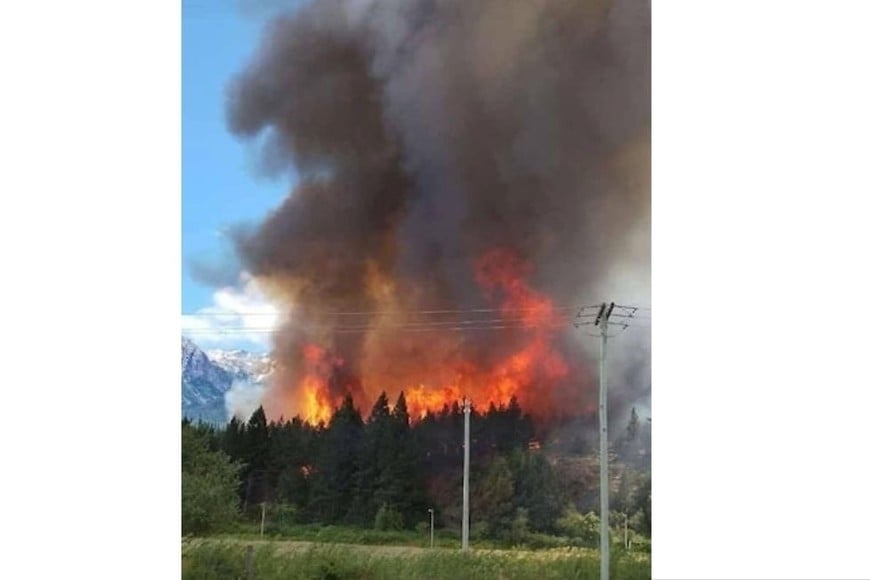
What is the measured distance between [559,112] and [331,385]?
1368 millimetres

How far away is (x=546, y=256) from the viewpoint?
3977mm

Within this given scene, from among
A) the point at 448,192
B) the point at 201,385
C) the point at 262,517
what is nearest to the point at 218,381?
the point at 201,385

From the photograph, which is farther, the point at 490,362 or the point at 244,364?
the point at 244,364

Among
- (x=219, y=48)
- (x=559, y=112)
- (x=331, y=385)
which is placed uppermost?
(x=219, y=48)

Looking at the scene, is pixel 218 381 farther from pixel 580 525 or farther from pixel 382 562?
pixel 580 525

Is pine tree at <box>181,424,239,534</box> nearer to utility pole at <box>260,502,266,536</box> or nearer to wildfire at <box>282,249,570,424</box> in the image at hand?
utility pole at <box>260,502,266,536</box>

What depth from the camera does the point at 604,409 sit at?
3932mm

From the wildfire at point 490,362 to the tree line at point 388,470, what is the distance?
0.05 meters

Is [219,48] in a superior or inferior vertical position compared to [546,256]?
superior

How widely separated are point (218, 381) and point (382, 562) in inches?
37.6

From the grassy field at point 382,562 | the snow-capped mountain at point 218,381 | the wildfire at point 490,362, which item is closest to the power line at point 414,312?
the wildfire at point 490,362
